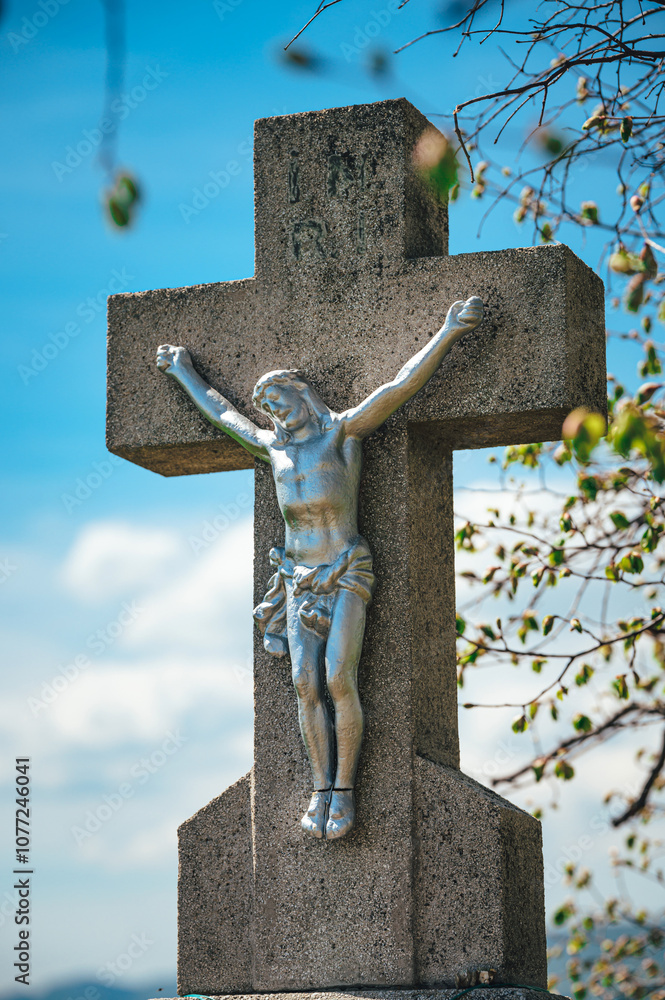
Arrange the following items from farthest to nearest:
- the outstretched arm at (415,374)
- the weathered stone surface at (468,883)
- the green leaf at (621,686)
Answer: the green leaf at (621,686)
the outstretched arm at (415,374)
the weathered stone surface at (468,883)

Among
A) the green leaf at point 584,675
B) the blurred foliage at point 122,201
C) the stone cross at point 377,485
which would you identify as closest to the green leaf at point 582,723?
the green leaf at point 584,675

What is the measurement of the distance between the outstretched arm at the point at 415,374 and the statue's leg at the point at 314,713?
0.90 metres

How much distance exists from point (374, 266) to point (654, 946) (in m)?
6.14

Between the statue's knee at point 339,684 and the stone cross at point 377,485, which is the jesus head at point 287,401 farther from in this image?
the statue's knee at point 339,684

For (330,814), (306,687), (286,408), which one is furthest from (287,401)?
(330,814)

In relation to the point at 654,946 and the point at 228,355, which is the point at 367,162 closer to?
the point at 228,355

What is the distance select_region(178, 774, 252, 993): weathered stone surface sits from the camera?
6.04 meters

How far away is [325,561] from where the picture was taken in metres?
5.98

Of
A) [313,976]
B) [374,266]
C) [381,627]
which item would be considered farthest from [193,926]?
[374,266]

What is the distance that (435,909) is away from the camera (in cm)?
→ 568

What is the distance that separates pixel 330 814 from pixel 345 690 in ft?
1.55

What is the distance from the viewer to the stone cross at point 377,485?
Result: 5.72 metres

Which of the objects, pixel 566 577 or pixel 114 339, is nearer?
pixel 114 339

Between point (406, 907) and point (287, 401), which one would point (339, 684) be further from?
point (287, 401)
